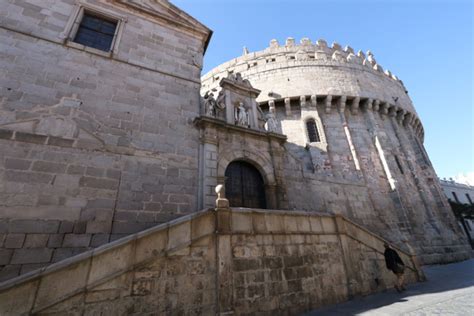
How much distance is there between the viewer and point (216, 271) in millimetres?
3924

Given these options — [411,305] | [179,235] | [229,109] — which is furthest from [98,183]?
[411,305]

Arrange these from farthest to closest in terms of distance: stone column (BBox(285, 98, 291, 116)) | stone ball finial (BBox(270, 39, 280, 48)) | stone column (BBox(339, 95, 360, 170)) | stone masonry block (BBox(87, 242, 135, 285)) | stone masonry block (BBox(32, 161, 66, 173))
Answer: stone ball finial (BBox(270, 39, 280, 48)) → stone column (BBox(285, 98, 291, 116)) → stone column (BBox(339, 95, 360, 170)) → stone masonry block (BBox(32, 161, 66, 173)) → stone masonry block (BBox(87, 242, 135, 285))

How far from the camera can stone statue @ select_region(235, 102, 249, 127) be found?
29.0 ft

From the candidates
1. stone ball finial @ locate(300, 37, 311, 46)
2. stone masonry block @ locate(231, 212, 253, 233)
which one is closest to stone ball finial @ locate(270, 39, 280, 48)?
stone ball finial @ locate(300, 37, 311, 46)

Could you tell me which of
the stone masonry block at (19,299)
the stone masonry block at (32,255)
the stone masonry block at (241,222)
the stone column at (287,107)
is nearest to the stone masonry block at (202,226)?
the stone masonry block at (241,222)

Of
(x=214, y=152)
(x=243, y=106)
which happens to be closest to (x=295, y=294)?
(x=214, y=152)

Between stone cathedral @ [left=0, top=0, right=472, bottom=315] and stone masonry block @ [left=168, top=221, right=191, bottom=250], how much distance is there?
19 mm

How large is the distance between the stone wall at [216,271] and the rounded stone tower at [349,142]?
308 cm

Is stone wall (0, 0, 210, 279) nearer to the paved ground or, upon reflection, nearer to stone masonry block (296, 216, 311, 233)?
stone masonry block (296, 216, 311, 233)

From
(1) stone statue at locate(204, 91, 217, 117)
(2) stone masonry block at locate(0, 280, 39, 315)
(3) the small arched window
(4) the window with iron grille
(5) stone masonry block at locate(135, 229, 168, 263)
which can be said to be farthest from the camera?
(3) the small arched window

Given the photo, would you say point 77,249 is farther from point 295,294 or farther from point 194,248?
point 295,294

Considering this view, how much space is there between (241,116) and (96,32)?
19.7 ft

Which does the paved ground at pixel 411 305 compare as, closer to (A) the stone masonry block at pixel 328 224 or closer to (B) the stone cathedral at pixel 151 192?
(B) the stone cathedral at pixel 151 192

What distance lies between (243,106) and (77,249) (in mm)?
7490
